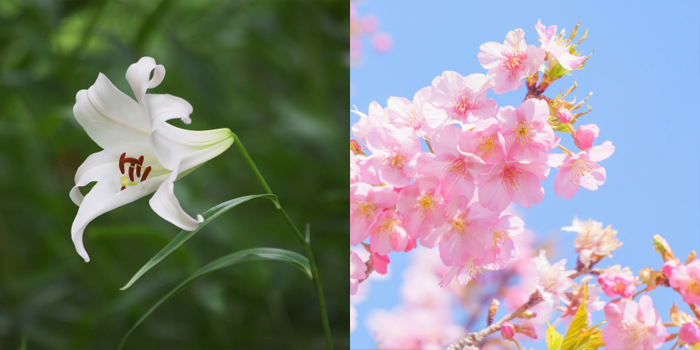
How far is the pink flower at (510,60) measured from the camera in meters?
0.37

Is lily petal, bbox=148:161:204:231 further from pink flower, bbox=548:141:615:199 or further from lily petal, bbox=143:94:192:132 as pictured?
pink flower, bbox=548:141:615:199

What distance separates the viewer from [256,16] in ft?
3.67

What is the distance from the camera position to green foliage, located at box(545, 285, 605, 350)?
14.3 inches

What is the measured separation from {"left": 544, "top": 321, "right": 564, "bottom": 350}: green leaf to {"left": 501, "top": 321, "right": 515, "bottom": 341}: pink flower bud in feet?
0.07

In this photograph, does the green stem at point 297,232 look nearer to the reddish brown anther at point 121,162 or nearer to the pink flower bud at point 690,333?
the reddish brown anther at point 121,162

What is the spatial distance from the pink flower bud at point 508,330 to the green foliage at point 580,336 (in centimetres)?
2

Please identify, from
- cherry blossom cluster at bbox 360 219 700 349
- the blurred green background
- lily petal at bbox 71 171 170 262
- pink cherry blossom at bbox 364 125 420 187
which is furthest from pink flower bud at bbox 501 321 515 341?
the blurred green background

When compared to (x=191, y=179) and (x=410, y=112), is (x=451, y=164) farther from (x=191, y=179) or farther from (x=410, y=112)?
(x=191, y=179)

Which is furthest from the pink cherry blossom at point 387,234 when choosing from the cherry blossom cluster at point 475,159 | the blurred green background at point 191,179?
the blurred green background at point 191,179

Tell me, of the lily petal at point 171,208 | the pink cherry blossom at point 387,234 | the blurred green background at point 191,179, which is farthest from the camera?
the blurred green background at point 191,179

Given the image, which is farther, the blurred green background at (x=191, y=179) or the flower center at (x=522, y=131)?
the blurred green background at (x=191, y=179)

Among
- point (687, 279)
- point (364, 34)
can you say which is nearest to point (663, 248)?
point (687, 279)

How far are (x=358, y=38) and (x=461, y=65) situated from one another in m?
0.11

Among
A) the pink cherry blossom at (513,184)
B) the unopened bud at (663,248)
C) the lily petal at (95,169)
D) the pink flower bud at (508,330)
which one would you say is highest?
the lily petal at (95,169)
